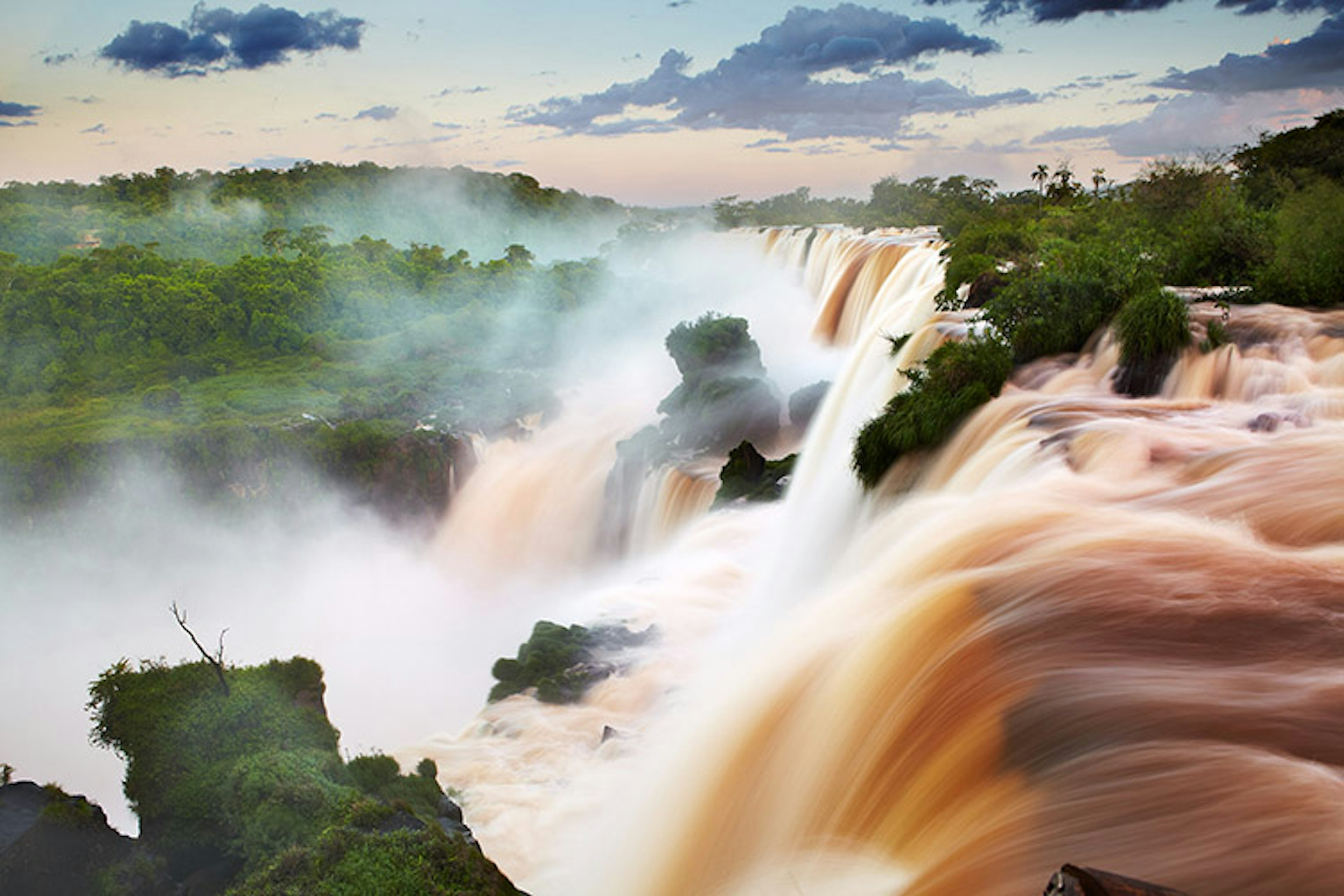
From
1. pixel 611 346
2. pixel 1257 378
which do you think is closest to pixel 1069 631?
pixel 1257 378

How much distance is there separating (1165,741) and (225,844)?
8160mm

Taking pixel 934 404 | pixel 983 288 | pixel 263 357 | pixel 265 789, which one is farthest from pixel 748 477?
pixel 263 357

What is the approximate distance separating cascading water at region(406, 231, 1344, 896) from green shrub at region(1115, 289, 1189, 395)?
9.4 inches

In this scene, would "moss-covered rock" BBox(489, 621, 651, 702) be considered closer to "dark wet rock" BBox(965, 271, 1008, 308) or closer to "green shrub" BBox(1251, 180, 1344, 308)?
"dark wet rock" BBox(965, 271, 1008, 308)

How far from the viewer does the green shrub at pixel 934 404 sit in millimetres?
11562

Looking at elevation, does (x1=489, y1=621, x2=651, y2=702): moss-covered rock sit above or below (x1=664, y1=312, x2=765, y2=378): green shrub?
below

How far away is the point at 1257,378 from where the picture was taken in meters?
10.4

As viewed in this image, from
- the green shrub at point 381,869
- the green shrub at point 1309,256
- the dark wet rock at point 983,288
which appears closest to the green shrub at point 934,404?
the green shrub at point 1309,256

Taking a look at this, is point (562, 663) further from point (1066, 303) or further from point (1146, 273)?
point (1146, 273)

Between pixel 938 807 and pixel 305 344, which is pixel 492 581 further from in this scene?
pixel 305 344

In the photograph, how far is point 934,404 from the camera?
38.4ft

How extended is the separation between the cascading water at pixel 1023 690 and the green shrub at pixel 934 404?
12.8 inches

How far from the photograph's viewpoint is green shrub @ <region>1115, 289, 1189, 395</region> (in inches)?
448

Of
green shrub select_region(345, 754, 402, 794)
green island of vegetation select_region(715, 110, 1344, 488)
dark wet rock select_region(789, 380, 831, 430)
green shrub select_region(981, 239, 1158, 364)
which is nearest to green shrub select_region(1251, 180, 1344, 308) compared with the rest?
green island of vegetation select_region(715, 110, 1344, 488)
